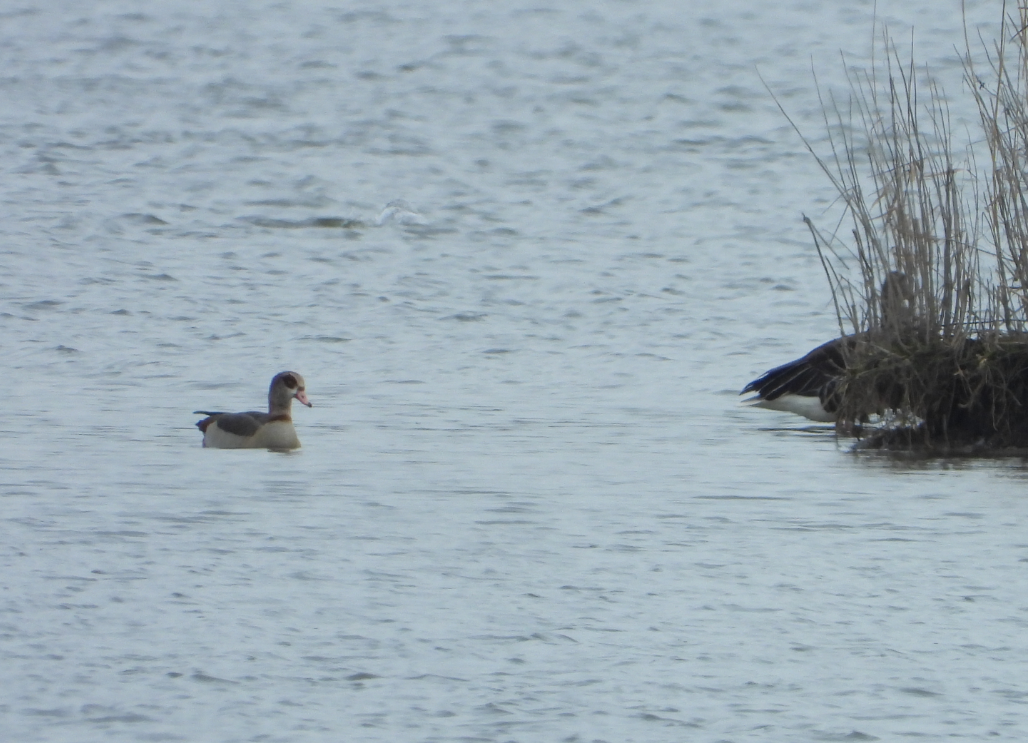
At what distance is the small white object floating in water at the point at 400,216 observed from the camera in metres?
22.7

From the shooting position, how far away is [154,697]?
5.43 metres

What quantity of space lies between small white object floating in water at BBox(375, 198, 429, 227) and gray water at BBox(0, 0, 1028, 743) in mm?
50

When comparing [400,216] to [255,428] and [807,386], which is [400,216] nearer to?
[807,386]

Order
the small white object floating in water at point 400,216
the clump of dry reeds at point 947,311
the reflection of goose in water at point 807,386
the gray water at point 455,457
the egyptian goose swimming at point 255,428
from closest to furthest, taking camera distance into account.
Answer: the gray water at point 455,457 < the clump of dry reeds at point 947,311 < the egyptian goose swimming at point 255,428 < the reflection of goose in water at point 807,386 < the small white object floating in water at point 400,216

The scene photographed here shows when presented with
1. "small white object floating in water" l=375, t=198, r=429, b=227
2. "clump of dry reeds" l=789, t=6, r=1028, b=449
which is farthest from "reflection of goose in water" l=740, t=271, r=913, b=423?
"small white object floating in water" l=375, t=198, r=429, b=227

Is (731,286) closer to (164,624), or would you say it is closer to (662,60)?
(164,624)

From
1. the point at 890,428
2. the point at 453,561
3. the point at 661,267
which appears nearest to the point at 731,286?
the point at 661,267

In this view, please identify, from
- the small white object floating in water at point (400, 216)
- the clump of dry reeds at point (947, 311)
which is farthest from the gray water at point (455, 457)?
the clump of dry reeds at point (947, 311)

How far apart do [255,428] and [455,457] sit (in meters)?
1.23

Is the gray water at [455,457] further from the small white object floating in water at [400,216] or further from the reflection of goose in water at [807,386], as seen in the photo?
the reflection of goose in water at [807,386]

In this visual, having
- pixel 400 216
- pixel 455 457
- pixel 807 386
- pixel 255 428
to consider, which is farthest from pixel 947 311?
pixel 400 216

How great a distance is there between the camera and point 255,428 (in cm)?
1052

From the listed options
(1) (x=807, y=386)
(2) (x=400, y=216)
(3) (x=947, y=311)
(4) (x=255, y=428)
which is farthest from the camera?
(2) (x=400, y=216)

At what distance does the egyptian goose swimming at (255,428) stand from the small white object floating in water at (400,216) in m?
11.9
